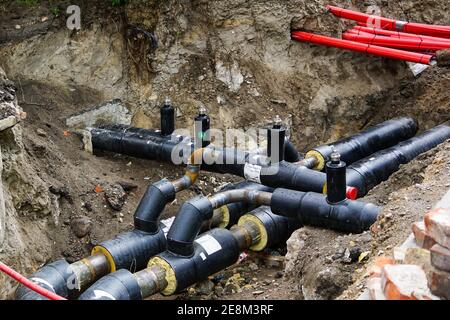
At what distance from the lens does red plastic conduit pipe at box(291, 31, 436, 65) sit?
26.5 ft

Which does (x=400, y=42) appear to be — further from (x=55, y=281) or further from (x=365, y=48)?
(x=55, y=281)

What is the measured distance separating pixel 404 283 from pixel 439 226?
317mm

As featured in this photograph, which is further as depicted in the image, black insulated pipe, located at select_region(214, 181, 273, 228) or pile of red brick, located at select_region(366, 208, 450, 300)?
black insulated pipe, located at select_region(214, 181, 273, 228)

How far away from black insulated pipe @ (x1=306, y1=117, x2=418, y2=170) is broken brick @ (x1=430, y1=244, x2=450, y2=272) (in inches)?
158

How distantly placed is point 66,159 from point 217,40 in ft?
7.85

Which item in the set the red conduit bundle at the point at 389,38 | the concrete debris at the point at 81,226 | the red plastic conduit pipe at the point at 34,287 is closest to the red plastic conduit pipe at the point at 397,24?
the red conduit bundle at the point at 389,38

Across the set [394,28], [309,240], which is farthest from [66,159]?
[394,28]

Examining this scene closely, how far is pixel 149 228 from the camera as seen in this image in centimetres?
639

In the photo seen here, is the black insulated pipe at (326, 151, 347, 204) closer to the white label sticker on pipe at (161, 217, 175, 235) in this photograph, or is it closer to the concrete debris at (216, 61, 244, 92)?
the white label sticker on pipe at (161, 217, 175, 235)

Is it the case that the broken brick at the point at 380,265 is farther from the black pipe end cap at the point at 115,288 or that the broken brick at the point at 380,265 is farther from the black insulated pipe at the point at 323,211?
the black pipe end cap at the point at 115,288

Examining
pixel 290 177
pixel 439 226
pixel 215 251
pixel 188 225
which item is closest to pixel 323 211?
pixel 290 177

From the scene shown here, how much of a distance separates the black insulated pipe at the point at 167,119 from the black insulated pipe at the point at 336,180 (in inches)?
91.6

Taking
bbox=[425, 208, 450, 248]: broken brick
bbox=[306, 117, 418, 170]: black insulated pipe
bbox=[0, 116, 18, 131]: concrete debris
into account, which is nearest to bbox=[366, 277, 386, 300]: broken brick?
bbox=[425, 208, 450, 248]: broken brick

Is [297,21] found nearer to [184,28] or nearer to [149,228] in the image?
[184,28]
